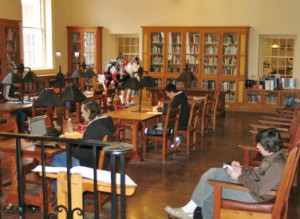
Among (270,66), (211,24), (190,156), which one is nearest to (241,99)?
(270,66)

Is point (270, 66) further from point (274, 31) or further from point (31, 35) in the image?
point (31, 35)

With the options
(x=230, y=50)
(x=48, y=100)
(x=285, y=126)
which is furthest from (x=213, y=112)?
(x=48, y=100)

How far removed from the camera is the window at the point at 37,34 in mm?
12805

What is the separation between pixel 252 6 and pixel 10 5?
6714mm

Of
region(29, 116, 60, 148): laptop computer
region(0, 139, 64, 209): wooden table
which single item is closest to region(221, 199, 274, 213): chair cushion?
region(0, 139, 64, 209): wooden table

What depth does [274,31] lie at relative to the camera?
1242 cm

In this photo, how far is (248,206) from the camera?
11.2ft

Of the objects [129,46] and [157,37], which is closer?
[157,37]

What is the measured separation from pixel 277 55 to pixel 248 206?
1011cm

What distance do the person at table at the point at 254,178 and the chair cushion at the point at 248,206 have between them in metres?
0.06

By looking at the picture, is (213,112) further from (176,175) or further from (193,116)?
(176,175)

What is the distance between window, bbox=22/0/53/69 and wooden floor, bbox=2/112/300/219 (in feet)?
21.4

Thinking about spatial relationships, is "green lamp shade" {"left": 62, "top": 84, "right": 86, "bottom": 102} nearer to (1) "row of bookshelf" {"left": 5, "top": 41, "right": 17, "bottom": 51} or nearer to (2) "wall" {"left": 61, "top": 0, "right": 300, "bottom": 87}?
(1) "row of bookshelf" {"left": 5, "top": 41, "right": 17, "bottom": 51}

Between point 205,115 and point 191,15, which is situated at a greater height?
point 191,15
